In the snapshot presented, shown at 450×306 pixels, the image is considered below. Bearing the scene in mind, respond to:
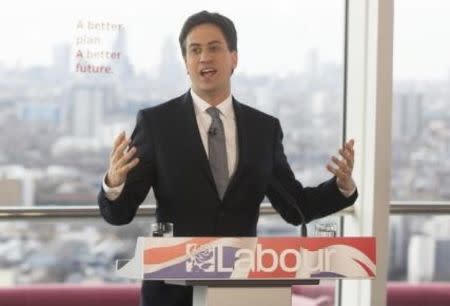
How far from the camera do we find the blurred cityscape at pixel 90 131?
392 centimetres

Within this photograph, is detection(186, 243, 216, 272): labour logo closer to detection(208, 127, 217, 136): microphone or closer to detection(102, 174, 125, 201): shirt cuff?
detection(102, 174, 125, 201): shirt cuff

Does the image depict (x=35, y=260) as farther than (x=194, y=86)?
Yes

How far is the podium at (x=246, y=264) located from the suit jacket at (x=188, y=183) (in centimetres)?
39

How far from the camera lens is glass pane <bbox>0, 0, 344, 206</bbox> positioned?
3.89 metres

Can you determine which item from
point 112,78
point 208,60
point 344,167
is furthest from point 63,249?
point 344,167

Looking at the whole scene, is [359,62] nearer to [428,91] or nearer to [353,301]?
[428,91]

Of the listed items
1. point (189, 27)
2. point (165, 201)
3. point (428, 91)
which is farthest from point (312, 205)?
point (428, 91)

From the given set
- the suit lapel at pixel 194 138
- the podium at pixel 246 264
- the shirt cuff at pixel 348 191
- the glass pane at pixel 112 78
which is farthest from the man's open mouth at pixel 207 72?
the glass pane at pixel 112 78

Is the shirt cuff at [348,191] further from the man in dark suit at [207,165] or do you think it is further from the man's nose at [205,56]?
the man's nose at [205,56]

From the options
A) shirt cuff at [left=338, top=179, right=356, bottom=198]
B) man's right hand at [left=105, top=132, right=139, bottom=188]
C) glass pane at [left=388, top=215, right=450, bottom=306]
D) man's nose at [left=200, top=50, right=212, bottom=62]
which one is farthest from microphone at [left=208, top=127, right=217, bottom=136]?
glass pane at [left=388, top=215, right=450, bottom=306]

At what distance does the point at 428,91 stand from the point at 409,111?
0.50 ft

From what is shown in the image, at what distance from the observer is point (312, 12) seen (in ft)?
13.8

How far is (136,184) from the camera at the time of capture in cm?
264

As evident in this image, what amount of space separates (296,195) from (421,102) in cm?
169
